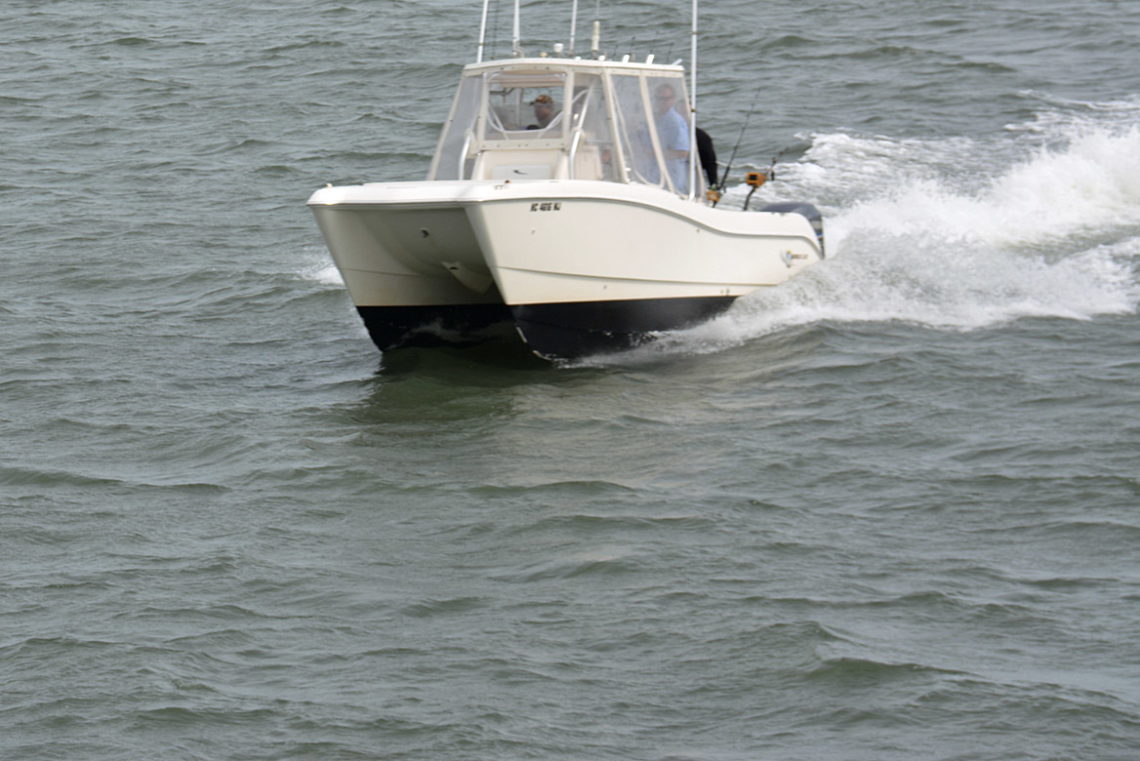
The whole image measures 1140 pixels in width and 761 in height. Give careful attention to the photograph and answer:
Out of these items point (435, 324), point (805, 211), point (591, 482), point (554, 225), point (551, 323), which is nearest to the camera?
point (591, 482)

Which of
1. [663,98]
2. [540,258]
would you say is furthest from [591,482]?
[663,98]

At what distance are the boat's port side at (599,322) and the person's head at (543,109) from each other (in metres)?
1.30

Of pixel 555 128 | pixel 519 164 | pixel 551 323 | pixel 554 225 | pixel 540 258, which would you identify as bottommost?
pixel 551 323

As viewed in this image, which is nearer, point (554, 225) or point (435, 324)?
point (554, 225)

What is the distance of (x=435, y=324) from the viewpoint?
12.3 m

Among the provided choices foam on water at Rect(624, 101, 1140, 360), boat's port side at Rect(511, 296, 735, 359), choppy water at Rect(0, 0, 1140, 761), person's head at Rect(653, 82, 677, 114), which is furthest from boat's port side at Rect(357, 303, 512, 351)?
person's head at Rect(653, 82, 677, 114)

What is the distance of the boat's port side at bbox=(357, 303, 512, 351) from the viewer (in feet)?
40.0

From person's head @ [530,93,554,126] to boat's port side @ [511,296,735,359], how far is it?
4.28ft

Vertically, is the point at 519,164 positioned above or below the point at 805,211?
above

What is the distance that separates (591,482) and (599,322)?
278cm

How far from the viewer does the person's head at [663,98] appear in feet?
41.5

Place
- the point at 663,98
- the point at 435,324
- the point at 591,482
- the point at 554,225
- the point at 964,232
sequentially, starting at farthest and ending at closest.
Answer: the point at 964,232
the point at 663,98
the point at 435,324
the point at 554,225
the point at 591,482

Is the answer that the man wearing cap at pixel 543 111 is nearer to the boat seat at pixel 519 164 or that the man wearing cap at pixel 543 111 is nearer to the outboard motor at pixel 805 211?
the boat seat at pixel 519 164

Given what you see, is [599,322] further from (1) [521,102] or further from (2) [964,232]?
(2) [964,232]
